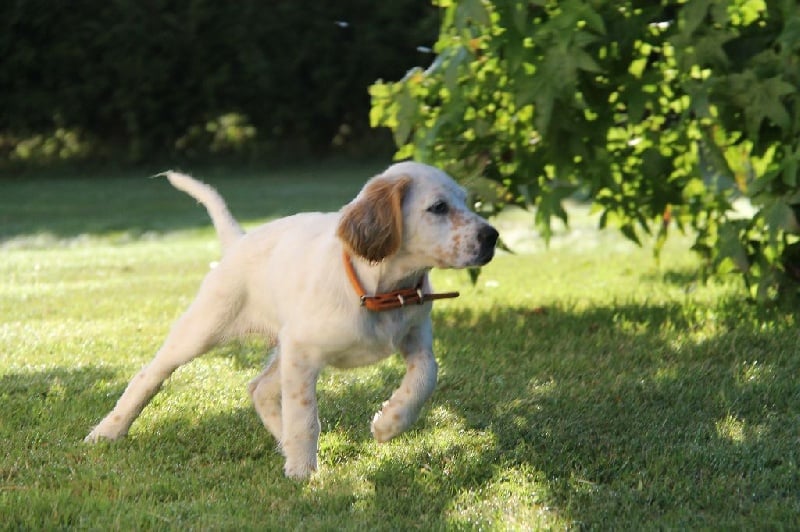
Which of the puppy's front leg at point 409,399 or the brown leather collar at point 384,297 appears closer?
the brown leather collar at point 384,297

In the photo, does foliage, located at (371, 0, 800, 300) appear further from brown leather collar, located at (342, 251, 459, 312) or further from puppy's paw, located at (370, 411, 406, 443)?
puppy's paw, located at (370, 411, 406, 443)

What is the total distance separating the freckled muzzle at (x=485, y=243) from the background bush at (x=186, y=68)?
17.6 m

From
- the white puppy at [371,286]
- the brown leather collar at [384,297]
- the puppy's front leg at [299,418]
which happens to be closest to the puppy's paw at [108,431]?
the white puppy at [371,286]

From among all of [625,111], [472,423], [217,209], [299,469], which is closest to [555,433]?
[472,423]

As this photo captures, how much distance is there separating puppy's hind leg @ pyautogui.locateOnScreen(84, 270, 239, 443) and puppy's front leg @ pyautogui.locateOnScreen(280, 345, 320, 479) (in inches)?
20.7

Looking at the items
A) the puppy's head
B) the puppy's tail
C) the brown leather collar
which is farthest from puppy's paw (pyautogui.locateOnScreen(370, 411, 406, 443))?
the puppy's tail

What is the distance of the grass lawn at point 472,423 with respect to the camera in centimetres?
367

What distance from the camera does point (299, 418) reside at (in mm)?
4066

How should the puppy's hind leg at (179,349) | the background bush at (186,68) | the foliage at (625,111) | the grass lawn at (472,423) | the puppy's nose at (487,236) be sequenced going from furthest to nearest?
the background bush at (186,68)
the foliage at (625,111)
the puppy's hind leg at (179,349)
the puppy's nose at (487,236)
the grass lawn at (472,423)

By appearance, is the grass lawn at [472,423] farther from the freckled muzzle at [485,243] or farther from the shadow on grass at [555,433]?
the freckled muzzle at [485,243]

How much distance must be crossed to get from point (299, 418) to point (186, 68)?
18077 mm

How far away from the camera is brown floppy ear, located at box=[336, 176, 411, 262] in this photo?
3.92m

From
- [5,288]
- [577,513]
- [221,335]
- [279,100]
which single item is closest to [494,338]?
[221,335]

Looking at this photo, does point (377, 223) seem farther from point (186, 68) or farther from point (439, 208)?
point (186, 68)
